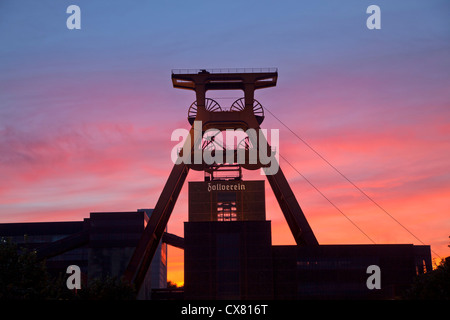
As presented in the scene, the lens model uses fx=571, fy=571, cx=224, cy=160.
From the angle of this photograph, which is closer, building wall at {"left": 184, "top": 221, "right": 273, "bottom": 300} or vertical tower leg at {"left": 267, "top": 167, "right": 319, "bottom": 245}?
building wall at {"left": 184, "top": 221, "right": 273, "bottom": 300}

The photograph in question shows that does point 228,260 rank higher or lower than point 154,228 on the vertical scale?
lower

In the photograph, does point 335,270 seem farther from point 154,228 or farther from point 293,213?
point 154,228

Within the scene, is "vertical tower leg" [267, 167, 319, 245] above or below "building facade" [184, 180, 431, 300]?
above

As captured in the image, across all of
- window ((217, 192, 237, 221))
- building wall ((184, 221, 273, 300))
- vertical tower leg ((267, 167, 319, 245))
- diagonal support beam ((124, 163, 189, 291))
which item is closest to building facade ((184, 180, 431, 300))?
building wall ((184, 221, 273, 300))

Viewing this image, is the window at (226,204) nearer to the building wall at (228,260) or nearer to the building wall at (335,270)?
the building wall at (228,260)

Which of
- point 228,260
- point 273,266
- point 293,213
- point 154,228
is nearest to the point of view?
point 293,213

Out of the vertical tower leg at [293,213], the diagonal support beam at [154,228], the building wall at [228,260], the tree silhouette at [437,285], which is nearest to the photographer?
the tree silhouette at [437,285]

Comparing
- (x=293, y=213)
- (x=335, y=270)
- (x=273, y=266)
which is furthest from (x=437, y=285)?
(x=273, y=266)

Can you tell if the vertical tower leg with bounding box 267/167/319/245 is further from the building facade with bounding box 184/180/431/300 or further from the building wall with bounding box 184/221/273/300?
the building wall with bounding box 184/221/273/300

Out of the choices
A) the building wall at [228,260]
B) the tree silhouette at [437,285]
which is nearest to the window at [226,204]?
the building wall at [228,260]

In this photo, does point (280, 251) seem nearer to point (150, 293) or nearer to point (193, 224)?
point (193, 224)

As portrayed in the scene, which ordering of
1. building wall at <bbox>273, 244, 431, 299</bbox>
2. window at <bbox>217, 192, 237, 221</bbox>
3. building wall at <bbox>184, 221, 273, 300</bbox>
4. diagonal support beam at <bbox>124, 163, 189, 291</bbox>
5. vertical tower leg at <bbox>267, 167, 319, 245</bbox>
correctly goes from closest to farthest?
diagonal support beam at <bbox>124, 163, 189, 291</bbox>
building wall at <bbox>273, 244, 431, 299</bbox>
building wall at <bbox>184, 221, 273, 300</bbox>
vertical tower leg at <bbox>267, 167, 319, 245</bbox>
window at <bbox>217, 192, 237, 221</bbox>

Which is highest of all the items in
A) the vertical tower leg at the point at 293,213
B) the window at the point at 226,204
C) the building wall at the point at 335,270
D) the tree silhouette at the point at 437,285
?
the window at the point at 226,204
